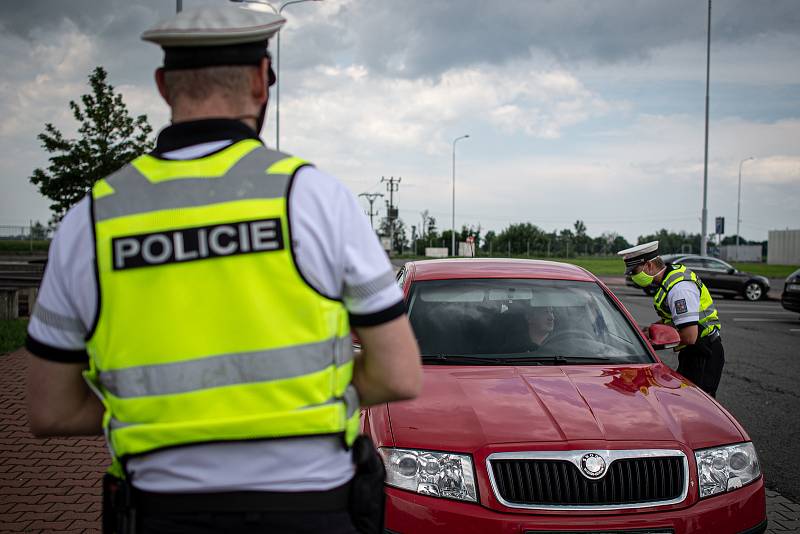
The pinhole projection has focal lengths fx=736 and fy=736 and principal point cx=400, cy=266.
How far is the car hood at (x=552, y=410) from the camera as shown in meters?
Result: 3.12

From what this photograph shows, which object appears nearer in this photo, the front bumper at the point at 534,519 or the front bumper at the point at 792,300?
the front bumper at the point at 534,519

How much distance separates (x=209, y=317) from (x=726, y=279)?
87.6ft

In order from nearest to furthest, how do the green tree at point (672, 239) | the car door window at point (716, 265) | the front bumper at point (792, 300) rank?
the front bumper at point (792, 300) → the car door window at point (716, 265) → the green tree at point (672, 239)

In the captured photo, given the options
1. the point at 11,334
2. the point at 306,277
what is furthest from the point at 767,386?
the point at 11,334

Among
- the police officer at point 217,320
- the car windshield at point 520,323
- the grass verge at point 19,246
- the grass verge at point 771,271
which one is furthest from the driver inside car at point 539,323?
the grass verge at point 771,271

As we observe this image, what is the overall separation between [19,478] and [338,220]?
4.46 meters

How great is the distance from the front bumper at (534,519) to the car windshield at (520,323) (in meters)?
1.17

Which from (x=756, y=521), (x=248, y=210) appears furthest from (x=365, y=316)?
(x=756, y=521)

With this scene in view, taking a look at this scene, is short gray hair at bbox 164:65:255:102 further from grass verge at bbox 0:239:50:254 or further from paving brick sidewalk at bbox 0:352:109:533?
grass verge at bbox 0:239:50:254

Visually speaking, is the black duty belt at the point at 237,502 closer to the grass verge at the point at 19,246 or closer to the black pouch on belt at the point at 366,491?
the black pouch on belt at the point at 366,491

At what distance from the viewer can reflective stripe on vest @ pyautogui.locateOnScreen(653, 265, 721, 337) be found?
5.24 metres

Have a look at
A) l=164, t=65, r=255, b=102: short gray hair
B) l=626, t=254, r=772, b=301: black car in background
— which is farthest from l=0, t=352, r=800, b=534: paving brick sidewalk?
l=626, t=254, r=772, b=301: black car in background

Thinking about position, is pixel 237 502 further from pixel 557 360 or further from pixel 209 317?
pixel 557 360

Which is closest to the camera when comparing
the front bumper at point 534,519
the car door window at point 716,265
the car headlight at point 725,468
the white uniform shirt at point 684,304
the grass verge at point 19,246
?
the front bumper at point 534,519
